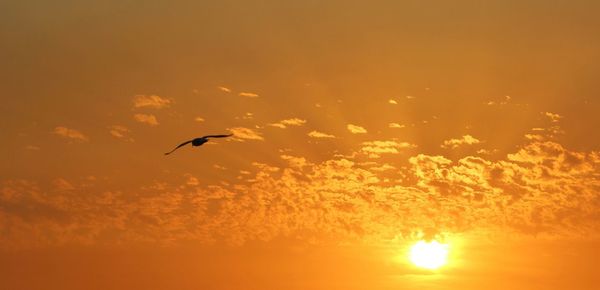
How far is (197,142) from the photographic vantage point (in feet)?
266
